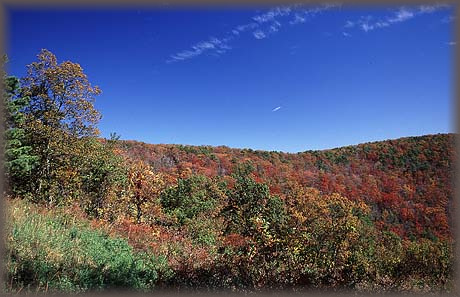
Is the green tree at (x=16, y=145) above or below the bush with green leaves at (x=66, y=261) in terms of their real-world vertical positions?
above

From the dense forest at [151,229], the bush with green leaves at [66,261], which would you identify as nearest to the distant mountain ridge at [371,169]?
the dense forest at [151,229]

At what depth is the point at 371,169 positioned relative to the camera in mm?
61719

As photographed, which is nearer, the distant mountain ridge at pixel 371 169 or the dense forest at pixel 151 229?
the dense forest at pixel 151 229

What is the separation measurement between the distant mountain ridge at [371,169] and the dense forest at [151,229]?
102 ft

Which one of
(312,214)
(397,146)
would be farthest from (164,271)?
(397,146)

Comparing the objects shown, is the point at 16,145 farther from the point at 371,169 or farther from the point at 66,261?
the point at 371,169

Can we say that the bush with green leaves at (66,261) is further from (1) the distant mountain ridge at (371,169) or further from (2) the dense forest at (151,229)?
(1) the distant mountain ridge at (371,169)

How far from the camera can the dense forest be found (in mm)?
4531

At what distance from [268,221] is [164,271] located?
168cm

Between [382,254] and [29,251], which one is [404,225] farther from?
[29,251]

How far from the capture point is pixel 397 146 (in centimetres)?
6619

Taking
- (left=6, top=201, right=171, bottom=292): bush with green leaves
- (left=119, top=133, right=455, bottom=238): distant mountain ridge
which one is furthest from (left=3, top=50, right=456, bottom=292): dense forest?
(left=119, top=133, right=455, bottom=238): distant mountain ridge

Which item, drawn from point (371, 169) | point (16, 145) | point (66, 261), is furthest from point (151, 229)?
point (371, 169)

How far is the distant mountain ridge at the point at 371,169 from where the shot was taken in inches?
1818
